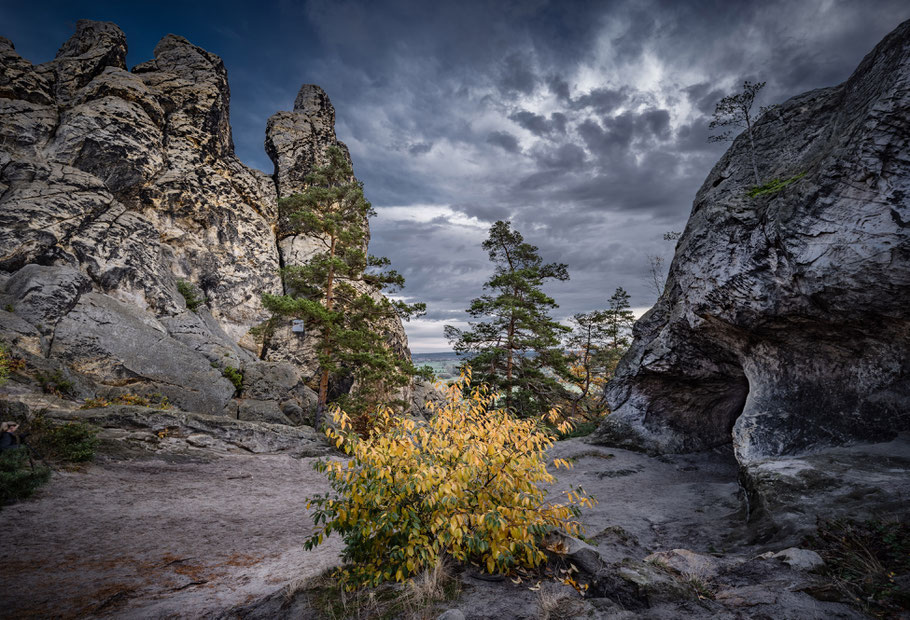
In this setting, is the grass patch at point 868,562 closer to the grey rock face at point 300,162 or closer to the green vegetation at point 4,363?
the green vegetation at point 4,363

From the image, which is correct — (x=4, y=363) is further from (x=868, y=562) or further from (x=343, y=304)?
(x=868, y=562)

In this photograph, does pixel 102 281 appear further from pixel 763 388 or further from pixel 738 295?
pixel 763 388

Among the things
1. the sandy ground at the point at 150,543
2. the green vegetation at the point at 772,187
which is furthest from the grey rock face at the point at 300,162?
the green vegetation at the point at 772,187

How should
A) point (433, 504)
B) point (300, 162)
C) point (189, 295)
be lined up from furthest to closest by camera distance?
point (300, 162) < point (189, 295) < point (433, 504)

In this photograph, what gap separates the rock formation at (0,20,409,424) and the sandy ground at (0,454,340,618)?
730 centimetres

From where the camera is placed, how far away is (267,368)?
1969 centimetres

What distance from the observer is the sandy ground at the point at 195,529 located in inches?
171

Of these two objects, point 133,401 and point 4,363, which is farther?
point 133,401

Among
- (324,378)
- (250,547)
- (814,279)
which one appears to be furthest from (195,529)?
(814,279)

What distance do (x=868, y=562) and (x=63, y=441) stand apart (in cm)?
1595

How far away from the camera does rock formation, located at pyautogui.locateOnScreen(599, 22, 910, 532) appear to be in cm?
701

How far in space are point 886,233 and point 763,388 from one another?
5.09 m

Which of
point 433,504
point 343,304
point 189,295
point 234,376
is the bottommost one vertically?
point 433,504

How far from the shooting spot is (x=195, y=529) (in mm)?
6980
